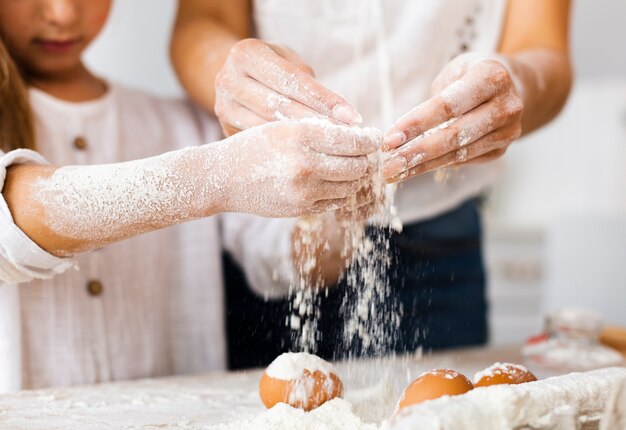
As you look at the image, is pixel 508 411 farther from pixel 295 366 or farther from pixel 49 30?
pixel 49 30

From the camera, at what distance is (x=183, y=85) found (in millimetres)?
1164

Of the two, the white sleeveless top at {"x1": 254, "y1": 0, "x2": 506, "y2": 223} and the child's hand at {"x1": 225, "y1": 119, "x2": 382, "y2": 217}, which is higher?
the white sleeveless top at {"x1": 254, "y1": 0, "x2": 506, "y2": 223}

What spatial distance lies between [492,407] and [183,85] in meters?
0.77

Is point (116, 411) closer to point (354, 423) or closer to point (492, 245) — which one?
point (354, 423)

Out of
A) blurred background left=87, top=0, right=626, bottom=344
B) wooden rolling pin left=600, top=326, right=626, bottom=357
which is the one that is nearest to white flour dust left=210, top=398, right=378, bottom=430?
wooden rolling pin left=600, top=326, right=626, bottom=357

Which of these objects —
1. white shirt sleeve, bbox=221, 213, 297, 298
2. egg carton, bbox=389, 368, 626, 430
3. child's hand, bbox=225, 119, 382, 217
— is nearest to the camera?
egg carton, bbox=389, 368, 626, 430

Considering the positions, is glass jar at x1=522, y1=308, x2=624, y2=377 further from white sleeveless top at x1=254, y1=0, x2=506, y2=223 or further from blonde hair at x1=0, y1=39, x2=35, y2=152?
blonde hair at x1=0, y1=39, x2=35, y2=152

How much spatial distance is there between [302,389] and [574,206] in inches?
80.1

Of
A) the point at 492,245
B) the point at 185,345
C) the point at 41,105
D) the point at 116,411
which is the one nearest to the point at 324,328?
the point at 185,345

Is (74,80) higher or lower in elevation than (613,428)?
higher

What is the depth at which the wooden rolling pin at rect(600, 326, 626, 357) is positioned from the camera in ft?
3.73

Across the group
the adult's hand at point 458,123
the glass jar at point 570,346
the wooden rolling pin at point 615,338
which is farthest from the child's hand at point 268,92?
the wooden rolling pin at point 615,338

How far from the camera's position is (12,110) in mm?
945

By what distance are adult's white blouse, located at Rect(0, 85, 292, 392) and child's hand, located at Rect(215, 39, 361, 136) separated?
0.23 m
